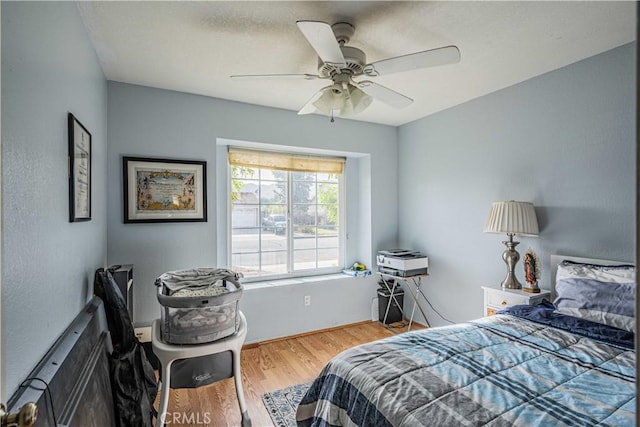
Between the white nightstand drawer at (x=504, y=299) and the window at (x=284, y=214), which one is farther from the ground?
the window at (x=284, y=214)

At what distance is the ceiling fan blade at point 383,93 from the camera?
2.02m

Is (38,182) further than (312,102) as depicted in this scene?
No

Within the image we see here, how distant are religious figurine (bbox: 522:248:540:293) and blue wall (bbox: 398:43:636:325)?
61mm

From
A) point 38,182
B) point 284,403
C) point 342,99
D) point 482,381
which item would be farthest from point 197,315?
point 342,99

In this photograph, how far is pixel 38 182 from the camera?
1.12m

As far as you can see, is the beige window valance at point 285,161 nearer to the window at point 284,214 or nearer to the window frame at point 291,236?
the window at point 284,214

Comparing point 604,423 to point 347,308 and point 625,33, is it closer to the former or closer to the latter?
point 625,33

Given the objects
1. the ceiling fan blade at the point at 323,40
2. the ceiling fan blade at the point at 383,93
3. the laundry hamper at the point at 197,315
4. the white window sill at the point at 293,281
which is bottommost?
the white window sill at the point at 293,281

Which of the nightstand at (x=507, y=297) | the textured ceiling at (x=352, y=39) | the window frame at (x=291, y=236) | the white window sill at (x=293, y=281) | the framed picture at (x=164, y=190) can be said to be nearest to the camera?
the textured ceiling at (x=352, y=39)

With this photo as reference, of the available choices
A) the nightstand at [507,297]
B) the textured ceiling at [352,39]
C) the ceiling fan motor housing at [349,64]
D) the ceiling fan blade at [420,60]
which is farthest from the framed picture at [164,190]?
the nightstand at [507,297]

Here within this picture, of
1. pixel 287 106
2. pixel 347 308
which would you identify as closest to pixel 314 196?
pixel 287 106

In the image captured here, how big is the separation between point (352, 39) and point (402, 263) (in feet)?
7.24

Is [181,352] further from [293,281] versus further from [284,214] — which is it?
[284,214]

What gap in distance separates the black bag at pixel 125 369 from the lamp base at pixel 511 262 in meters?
2.64
